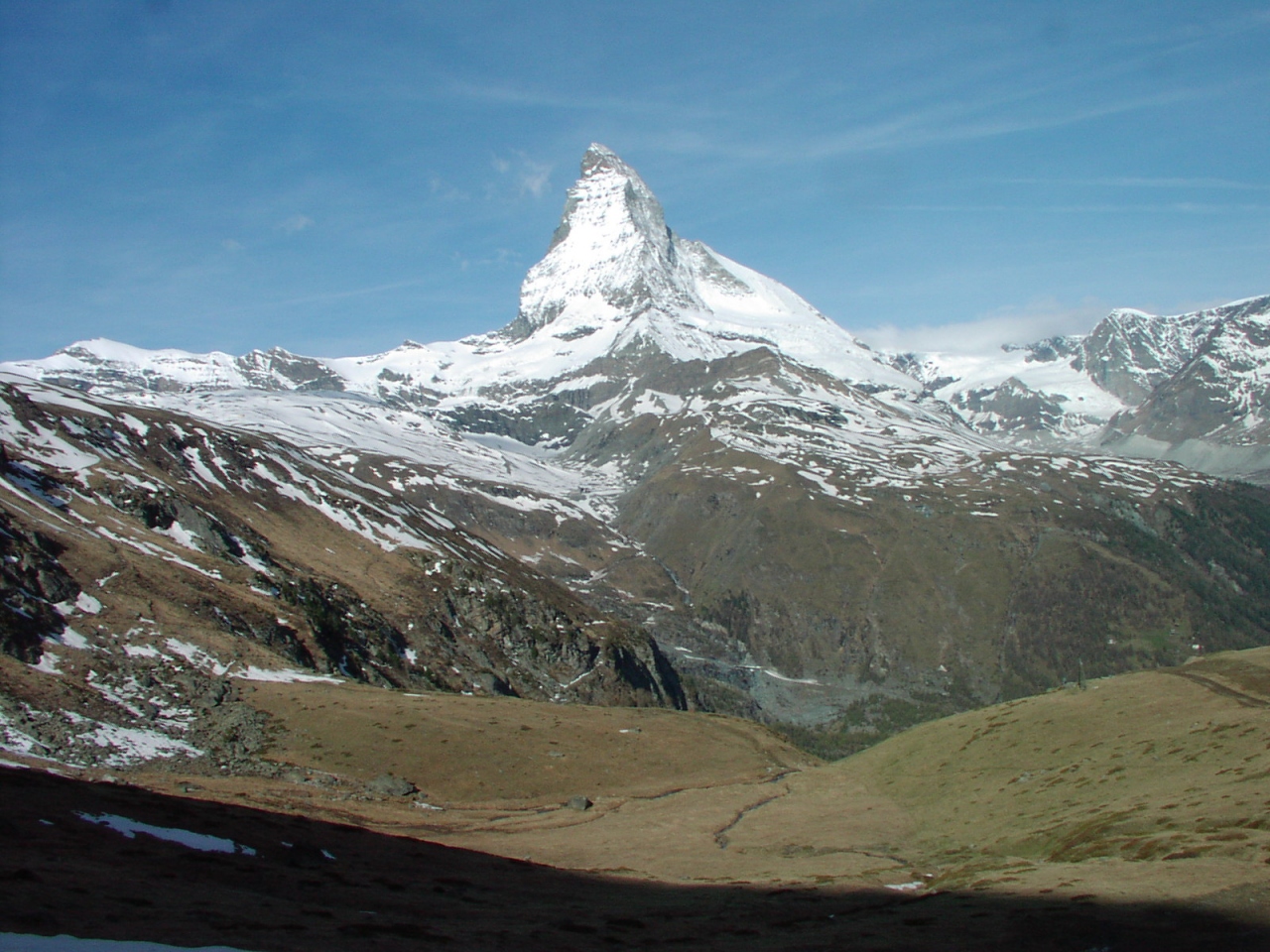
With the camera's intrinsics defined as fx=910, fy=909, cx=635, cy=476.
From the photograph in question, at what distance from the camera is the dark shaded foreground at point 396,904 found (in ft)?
120

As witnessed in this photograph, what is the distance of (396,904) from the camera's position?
4638 centimetres

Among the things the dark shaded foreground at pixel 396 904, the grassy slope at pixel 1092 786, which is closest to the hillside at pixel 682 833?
the dark shaded foreground at pixel 396 904

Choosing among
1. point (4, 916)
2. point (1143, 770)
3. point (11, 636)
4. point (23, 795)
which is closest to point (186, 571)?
point (11, 636)

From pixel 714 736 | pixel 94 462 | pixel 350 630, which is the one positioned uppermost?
pixel 94 462

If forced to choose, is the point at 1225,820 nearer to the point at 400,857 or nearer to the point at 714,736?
the point at 400,857

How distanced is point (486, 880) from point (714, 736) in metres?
77.6

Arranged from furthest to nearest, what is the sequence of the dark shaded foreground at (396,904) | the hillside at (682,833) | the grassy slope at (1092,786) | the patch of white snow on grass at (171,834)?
the grassy slope at (1092,786) → the patch of white snow on grass at (171,834) → the hillside at (682,833) → the dark shaded foreground at (396,904)

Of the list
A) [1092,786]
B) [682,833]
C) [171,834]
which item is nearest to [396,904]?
[171,834]

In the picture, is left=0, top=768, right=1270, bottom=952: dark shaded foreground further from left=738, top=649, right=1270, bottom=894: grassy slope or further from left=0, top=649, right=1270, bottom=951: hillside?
left=738, top=649, right=1270, bottom=894: grassy slope

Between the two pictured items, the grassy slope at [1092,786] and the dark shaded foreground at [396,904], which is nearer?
the dark shaded foreground at [396,904]

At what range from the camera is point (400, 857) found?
58.2 meters

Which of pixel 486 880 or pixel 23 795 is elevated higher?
pixel 23 795

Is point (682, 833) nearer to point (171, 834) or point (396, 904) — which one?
point (396, 904)

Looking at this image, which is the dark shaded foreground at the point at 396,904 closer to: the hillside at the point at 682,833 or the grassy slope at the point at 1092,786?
the hillside at the point at 682,833
